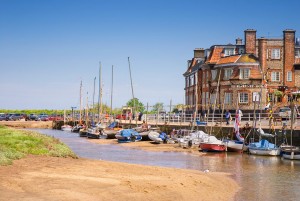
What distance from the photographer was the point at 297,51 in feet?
255

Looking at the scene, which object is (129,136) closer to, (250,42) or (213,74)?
(213,74)

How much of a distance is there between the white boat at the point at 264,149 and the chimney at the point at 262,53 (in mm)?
32363

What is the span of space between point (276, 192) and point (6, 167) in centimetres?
1218

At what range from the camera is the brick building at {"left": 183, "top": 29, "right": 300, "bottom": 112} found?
7081 centimetres

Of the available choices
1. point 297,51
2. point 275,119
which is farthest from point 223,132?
point 297,51

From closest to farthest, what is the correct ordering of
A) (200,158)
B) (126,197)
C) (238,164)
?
(126,197), (238,164), (200,158)

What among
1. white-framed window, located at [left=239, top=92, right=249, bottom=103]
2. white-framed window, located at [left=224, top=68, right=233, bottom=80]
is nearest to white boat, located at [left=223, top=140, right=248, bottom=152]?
white-framed window, located at [left=239, top=92, right=249, bottom=103]

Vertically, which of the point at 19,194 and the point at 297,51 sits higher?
the point at 297,51

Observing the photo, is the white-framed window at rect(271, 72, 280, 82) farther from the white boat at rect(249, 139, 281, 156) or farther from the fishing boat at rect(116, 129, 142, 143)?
the white boat at rect(249, 139, 281, 156)

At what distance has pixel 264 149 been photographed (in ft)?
135

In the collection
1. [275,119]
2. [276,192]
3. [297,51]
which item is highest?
[297,51]

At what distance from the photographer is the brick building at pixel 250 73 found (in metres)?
70.8

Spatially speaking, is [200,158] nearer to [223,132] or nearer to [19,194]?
[223,132]

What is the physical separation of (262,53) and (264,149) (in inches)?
1380
